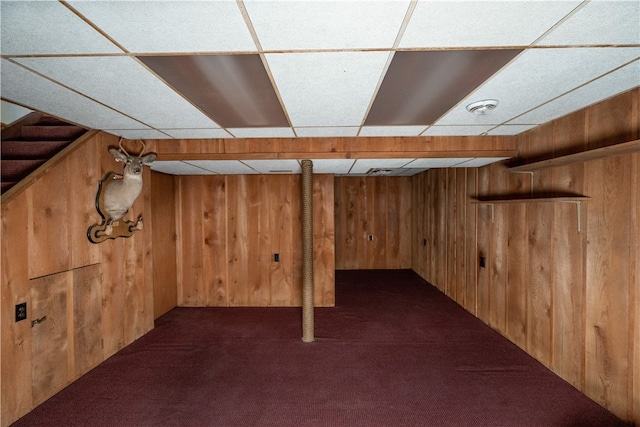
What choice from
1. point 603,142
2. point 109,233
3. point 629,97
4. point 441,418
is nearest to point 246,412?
point 441,418

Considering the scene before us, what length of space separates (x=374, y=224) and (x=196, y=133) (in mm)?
4579

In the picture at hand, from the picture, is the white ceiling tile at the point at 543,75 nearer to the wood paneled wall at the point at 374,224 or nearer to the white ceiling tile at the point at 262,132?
the white ceiling tile at the point at 262,132

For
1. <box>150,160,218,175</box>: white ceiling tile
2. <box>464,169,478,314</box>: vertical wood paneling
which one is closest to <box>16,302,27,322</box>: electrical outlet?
<box>150,160,218,175</box>: white ceiling tile

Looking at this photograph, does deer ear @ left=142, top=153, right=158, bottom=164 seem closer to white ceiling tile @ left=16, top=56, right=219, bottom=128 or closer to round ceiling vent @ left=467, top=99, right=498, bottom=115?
white ceiling tile @ left=16, top=56, right=219, bottom=128

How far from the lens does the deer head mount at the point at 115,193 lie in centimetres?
240

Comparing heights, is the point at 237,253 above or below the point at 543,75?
below

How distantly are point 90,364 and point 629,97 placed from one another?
4469 mm

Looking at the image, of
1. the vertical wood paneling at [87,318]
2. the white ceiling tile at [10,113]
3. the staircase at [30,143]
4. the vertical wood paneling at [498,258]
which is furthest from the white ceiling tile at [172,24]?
the white ceiling tile at [10,113]

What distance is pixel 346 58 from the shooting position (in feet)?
4.27

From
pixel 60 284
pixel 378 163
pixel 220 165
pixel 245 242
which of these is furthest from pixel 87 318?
pixel 378 163

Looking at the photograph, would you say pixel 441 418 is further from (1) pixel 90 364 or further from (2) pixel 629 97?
(1) pixel 90 364

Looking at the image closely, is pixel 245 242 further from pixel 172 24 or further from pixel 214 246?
pixel 172 24

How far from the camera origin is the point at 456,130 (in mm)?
2486

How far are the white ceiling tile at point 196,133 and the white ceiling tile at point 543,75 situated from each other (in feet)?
6.44
